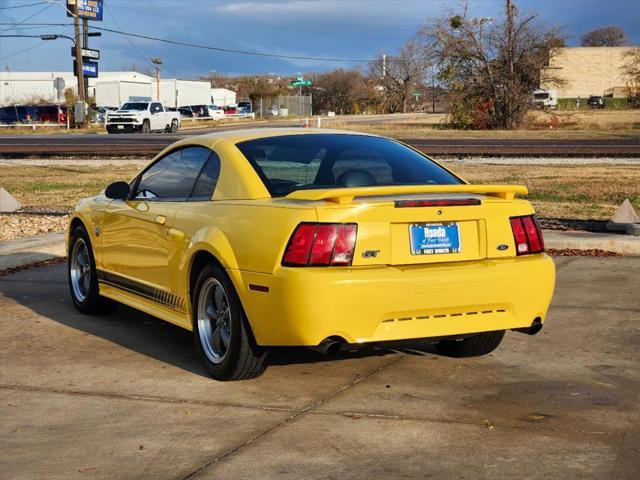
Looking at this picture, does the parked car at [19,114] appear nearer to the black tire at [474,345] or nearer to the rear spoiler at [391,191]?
the black tire at [474,345]

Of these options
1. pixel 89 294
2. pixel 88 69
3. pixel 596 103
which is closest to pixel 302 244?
pixel 89 294

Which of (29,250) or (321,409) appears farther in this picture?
(29,250)

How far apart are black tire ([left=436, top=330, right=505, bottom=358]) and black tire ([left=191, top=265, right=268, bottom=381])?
4.23 feet

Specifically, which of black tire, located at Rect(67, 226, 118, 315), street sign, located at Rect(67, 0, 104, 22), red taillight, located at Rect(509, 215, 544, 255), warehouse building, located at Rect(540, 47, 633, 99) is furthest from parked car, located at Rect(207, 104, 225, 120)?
red taillight, located at Rect(509, 215, 544, 255)

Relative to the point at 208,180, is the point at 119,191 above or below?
below

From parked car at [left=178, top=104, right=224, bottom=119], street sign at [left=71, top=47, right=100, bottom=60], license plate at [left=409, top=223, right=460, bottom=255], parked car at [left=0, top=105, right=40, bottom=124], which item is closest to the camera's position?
license plate at [left=409, top=223, right=460, bottom=255]

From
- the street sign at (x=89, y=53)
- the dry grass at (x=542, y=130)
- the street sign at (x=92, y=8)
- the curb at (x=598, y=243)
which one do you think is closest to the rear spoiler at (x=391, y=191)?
the curb at (x=598, y=243)

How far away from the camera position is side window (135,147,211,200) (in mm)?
6570

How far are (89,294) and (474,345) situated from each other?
3.15m

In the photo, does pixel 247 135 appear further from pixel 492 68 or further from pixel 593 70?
pixel 593 70

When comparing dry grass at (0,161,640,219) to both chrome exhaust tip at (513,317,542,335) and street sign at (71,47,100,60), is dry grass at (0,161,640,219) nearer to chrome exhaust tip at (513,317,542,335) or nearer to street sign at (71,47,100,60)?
chrome exhaust tip at (513,317,542,335)

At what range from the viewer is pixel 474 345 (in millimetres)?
6363

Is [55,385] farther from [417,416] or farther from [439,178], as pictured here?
[439,178]

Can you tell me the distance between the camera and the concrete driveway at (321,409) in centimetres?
436
